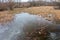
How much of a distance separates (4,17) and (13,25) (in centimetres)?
27

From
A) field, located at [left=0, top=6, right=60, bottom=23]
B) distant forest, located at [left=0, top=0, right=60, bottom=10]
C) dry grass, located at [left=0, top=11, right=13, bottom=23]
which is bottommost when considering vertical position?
dry grass, located at [left=0, top=11, right=13, bottom=23]

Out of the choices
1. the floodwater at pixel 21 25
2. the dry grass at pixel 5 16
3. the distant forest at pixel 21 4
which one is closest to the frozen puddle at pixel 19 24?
the floodwater at pixel 21 25

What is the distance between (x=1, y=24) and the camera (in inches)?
109

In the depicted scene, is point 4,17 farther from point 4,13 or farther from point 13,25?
point 13,25

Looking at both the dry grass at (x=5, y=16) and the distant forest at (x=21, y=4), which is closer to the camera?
the dry grass at (x=5, y=16)

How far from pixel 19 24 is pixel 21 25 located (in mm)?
53

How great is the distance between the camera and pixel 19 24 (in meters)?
2.87

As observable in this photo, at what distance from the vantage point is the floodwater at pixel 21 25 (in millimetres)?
2650

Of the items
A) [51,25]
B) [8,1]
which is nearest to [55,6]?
[51,25]

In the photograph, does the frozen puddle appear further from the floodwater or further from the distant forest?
the distant forest

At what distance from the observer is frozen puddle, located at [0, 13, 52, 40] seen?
2645 mm

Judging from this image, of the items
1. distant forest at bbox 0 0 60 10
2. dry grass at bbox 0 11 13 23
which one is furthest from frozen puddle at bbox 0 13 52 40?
distant forest at bbox 0 0 60 10

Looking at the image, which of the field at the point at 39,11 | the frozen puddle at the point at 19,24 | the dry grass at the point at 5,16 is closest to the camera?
the frozen puddle at the point at 19,24

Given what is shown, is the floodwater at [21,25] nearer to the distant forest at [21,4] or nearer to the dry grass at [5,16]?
the dry grass at [5,16]
